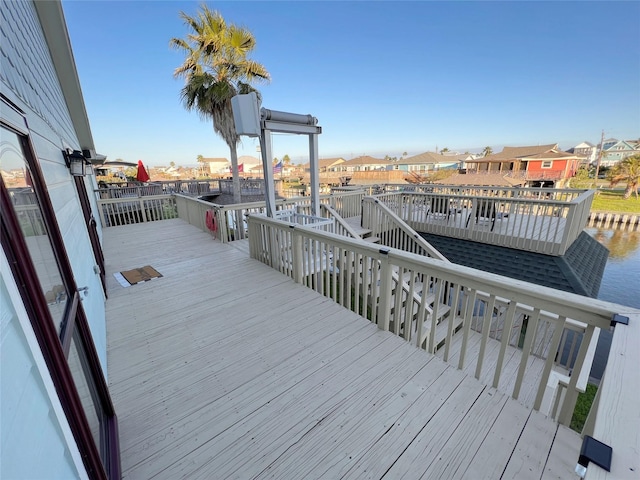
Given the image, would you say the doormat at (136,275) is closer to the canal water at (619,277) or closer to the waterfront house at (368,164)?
the canal water at (619,277)

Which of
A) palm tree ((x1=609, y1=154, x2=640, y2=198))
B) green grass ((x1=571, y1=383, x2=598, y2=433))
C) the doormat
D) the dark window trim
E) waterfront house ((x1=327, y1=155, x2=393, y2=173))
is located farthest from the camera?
waterfront house ((x1=327, y1=155, x2=393, y2=173))

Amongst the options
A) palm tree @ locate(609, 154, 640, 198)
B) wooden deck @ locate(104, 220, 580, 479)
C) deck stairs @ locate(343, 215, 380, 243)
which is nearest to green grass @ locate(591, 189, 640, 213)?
palm tree @ locate(609, 154, 640, 198)

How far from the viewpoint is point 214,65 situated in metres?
9.89

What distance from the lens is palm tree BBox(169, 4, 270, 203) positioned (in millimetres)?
9602

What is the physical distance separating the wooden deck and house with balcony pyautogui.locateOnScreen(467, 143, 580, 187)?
27.7 meters

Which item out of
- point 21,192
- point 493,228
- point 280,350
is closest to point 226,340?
point 280,350

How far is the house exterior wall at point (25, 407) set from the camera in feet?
1.93

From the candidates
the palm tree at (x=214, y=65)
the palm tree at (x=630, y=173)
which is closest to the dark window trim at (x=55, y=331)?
the palm tree at (x=214, y=65)

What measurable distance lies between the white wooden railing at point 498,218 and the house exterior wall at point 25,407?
7.14 metres

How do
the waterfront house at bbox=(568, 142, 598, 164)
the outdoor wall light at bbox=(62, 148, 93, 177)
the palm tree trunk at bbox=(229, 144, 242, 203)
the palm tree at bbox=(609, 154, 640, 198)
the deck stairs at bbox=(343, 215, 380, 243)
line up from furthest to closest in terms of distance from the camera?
the waterfront house at bbox=(568, 142, 598, 164)
the palm tree at bbox=(609, 154, 640, 198)
the palm tree trunk at bbox=(229, 144, 242, 203)
the deck stairs at bbox=(343, 215, 380, 243)
the outdoor wall light at bbox=(62, 148, 93, 177)

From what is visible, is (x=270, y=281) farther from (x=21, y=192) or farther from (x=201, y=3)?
(x=201, y=3)

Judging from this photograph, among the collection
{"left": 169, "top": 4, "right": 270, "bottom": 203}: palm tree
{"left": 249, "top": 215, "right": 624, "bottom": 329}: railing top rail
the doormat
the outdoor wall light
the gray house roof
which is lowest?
the gray house roof

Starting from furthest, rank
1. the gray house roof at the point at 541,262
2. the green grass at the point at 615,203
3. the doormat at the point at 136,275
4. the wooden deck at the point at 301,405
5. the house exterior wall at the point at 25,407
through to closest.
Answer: the green grass at the point at 615,203
the gray house roof at the point at 541,262
the doormat at the point at 136,275
the wooden deck at the point at 301,405
the house exterior wall at the point at 25,407

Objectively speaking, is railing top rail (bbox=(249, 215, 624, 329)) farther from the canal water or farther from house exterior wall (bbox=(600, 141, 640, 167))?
house exterior wall (bbox=(600, 141, 640, 167))
